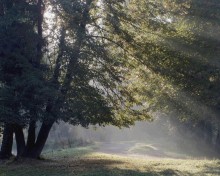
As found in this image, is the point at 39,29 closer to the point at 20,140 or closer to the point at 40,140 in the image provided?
the point at 40,140

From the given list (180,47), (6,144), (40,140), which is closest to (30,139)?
(40,140)

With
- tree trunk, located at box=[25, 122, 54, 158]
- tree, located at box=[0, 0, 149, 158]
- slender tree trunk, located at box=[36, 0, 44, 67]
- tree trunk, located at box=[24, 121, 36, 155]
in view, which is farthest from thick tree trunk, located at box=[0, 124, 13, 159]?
slender tree trunk, located at box=[36, 0, 44, 67]

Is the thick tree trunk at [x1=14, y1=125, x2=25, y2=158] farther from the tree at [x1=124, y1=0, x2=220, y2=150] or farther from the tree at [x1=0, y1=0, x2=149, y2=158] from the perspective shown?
the tree at [x1=124, y1=0, x2=220, y2=150]

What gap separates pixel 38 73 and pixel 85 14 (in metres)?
3.84

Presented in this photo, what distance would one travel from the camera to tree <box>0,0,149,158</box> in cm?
1834

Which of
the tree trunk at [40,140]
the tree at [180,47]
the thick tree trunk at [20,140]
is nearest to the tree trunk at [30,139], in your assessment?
the tree trunk at [40,140]

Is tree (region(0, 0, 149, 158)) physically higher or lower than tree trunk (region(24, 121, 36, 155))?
higher

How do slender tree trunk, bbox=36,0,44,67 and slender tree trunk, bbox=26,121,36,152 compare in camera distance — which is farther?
slender tree trunk, bbox=26,121,36,152

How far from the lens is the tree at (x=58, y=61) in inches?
722

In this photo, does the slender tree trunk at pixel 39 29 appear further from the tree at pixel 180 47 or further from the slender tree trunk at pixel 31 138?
the tree at pixel 180 47

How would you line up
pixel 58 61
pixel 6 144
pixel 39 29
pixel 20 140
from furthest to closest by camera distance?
pixel 6 144 < pixel 20 140 < pixel 39 29 < pixel 58 61

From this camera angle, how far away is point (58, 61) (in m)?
20.0

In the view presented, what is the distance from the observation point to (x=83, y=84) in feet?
65.7

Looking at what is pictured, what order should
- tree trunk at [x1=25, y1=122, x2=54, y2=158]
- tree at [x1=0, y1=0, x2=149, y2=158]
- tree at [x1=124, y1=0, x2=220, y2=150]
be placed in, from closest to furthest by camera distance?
1. tree at [x1=0, y1=0, x2=149, y2=158]
2. tree at [x1=124, y1=0, x2=220, y2=150]
3. tree trunk at [x1=25, y1=122, x2=54, y2=158]
